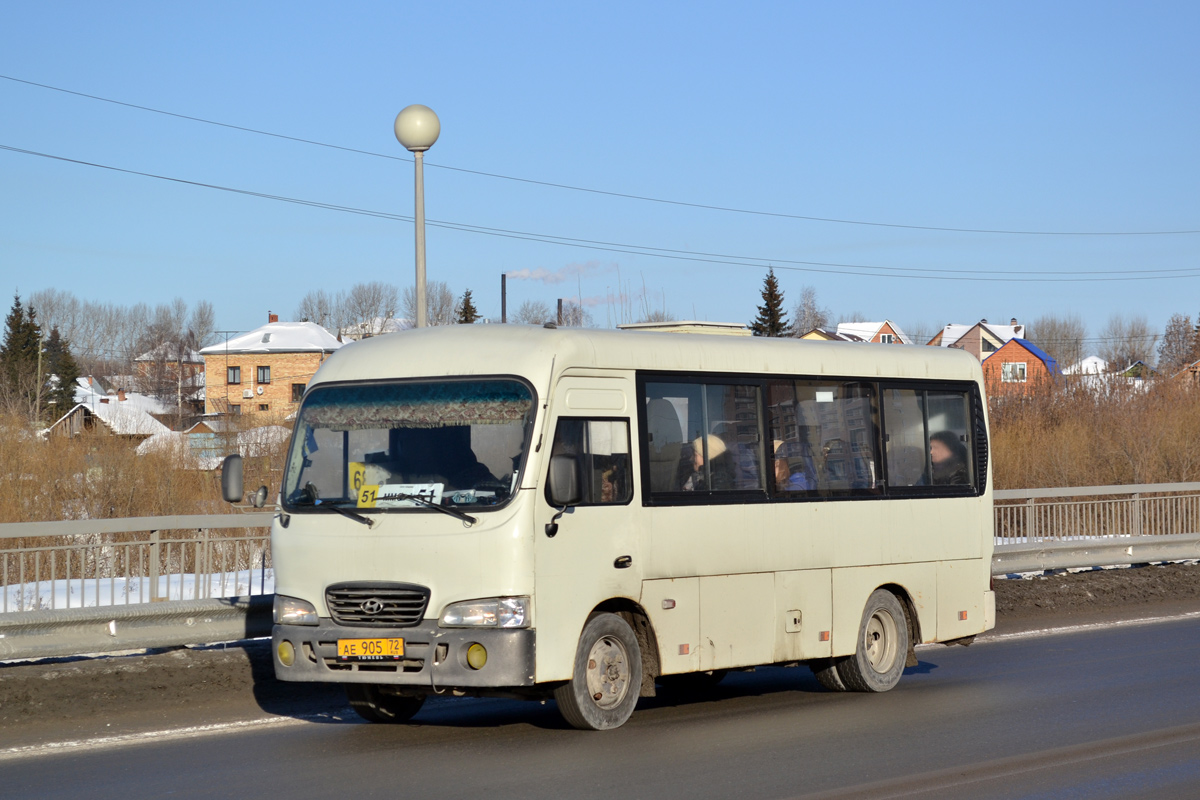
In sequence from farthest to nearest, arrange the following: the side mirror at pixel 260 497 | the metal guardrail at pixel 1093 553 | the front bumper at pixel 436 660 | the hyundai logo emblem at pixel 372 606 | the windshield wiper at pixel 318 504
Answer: the metal guardrail at pixel 1093 553 < the side mirror at pixel 260 497 < the windshield wiper at pixel 318 504 < the hyundai logo emblem at pixel 372 606 < the front bumper at pixel 436 660

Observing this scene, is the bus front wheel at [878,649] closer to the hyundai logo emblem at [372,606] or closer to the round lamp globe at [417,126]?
the hyundai logo emblem at [372,606]

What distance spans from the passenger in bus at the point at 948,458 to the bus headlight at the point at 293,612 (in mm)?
5856

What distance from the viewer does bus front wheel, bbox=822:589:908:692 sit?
37.8 ft

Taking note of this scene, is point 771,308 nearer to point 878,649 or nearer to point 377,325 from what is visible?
point 377,325

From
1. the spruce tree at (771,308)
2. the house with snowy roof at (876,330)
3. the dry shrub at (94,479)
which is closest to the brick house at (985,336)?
the house with snowy roof at (876,330)

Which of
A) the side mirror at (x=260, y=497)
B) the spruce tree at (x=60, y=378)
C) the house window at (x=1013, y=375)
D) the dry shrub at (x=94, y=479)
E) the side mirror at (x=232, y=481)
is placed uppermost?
the spruce tree at (x=60, y=378)

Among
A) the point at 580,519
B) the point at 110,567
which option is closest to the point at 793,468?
the point at 580,519

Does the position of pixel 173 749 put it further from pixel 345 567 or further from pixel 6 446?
pixel 6 446

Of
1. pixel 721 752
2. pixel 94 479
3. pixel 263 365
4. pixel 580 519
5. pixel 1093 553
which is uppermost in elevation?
pixel 263 365

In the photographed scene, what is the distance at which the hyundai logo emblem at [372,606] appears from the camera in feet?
29.2

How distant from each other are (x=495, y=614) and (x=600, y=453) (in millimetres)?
1431

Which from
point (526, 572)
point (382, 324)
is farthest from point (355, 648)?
point (382, 324)

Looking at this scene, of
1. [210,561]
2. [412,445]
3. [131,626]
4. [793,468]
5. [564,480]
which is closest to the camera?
[564,480]

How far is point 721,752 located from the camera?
28.3 feet
